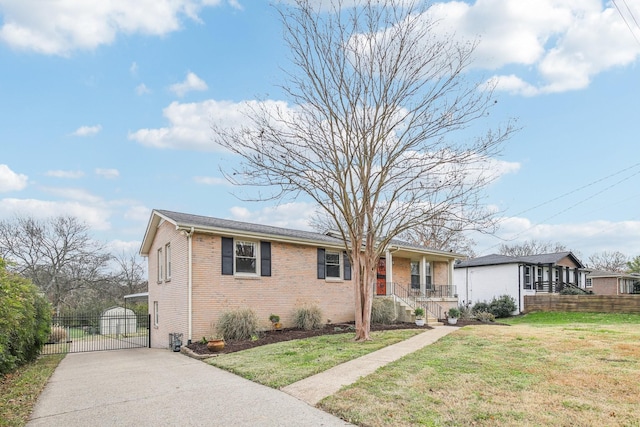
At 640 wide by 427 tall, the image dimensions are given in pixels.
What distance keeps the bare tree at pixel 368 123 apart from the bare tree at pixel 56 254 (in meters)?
29.7

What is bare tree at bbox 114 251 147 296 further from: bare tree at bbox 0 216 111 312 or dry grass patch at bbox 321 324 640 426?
dry grass patch at bbox 321 324 640 426

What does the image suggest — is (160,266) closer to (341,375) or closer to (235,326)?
(235,326)

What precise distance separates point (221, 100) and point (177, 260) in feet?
17.8

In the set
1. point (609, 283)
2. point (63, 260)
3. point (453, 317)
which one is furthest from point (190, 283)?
point (609, 283)

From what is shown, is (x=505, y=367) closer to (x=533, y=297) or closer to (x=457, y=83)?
(x=457, y=83)

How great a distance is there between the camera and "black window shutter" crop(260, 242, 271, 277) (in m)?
15.0

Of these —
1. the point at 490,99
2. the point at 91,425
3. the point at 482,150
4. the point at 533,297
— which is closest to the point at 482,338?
the point at 482,150

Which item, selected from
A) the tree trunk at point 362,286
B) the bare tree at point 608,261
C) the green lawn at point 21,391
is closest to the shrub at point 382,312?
the tree trunk at point 362,286

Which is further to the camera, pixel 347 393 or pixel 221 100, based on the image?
pixel 221 100

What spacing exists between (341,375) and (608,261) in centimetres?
6160

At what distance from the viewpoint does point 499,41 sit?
11.3 meters

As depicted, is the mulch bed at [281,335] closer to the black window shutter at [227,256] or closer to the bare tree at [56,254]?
the black window shutter at [227,256]

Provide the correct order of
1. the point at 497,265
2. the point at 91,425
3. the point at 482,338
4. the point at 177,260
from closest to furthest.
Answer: the point at 91,425, the point at 482,338, the point at 177,260, the point at 497,265

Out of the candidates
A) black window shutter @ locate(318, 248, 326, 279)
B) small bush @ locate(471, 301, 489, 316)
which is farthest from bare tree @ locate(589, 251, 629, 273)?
black window shutter @ locate(318, 248, 326, 279)
